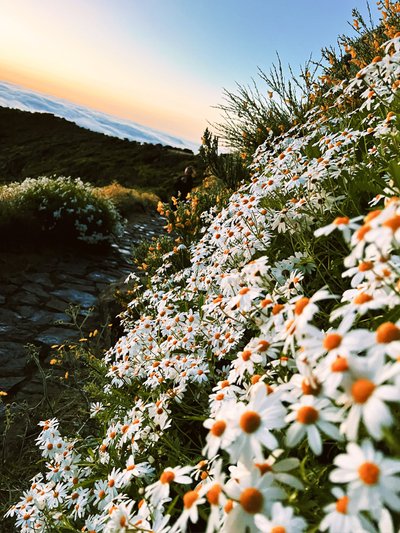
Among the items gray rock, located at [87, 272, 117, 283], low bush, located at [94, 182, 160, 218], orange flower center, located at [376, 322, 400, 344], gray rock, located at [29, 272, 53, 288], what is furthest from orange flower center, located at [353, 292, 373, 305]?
low bush, located at [94, 182, 160, 218]

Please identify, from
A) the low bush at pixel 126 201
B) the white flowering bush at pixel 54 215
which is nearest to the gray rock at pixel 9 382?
the white flowering bush at pixel 54 215

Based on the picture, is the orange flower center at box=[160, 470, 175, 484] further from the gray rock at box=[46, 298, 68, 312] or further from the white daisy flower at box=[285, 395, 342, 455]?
the gray rock at box=[46, 298, 68, 312]

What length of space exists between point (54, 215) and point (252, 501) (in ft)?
29.1

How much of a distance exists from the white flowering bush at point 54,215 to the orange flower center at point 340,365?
27.8 feet

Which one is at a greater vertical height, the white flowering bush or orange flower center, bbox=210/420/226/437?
orange flower center, bbox=210/420/226/437

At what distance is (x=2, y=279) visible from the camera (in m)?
6.84

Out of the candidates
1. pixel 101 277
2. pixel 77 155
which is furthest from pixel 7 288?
pixel 77 155

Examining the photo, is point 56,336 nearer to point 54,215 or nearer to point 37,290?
point 37,290

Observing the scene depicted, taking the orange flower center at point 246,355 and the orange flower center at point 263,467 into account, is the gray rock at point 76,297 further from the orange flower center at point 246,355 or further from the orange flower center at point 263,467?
the orange flower center at point 263,467

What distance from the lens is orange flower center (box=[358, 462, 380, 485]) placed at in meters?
0.72

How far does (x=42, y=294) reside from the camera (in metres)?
6.56

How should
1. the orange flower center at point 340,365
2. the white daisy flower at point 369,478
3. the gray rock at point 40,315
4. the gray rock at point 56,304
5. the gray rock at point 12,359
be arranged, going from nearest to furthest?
the white daisy flower at point 369,478 < the orange flower center at point 340,365 < the gray rock at point 12,359 < the gray rock at point 40,315 < the gray rock at point 56,304

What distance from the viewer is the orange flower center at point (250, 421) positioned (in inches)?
37.2

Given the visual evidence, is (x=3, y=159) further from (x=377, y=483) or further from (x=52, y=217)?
(x=377, y=483)
